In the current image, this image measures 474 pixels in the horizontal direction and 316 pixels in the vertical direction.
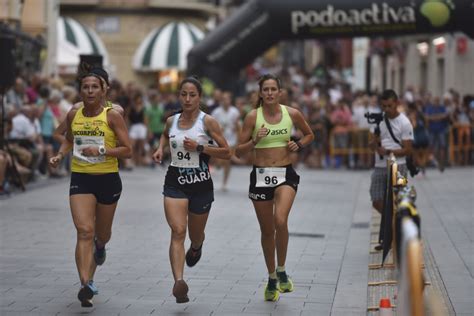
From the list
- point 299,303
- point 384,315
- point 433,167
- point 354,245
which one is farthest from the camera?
point 433,167

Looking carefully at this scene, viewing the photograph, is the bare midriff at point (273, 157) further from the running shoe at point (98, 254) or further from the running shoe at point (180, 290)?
A: the running shoe at point (98, 254)

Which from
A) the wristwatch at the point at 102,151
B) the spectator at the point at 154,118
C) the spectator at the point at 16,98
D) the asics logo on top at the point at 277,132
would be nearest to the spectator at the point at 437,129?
the spectator at the point at 154,118

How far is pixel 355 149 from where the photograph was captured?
30812 millimetres

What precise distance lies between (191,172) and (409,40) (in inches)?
1553

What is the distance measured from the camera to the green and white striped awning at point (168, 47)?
154ft

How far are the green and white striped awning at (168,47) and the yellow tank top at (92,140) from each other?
36.8m

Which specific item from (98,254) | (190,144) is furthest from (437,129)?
(190,144)

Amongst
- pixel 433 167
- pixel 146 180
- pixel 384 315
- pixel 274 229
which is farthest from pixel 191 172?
pixel 433 167

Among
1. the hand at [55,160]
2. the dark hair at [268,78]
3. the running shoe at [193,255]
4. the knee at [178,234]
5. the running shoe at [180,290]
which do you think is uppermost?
the dark hair at [268,78]

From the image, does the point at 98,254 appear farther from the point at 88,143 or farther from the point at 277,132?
the point at 277,132

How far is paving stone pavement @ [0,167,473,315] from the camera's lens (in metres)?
9.80

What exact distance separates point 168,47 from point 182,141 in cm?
3762

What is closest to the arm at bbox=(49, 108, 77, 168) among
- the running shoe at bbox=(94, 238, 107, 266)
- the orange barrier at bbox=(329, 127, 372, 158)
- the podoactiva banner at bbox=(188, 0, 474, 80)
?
the running shoe at bbox=(94, 238, 107, 266)

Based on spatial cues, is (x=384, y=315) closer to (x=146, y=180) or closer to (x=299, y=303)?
(x=299, y=303)
